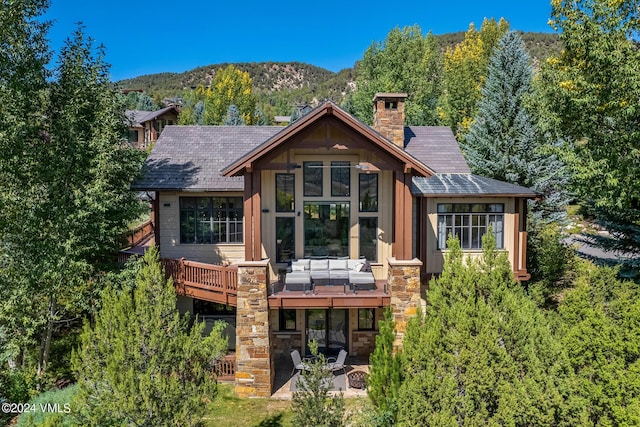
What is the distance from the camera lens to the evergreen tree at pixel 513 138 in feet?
58.4

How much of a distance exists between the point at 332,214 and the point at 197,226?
4.74 meters

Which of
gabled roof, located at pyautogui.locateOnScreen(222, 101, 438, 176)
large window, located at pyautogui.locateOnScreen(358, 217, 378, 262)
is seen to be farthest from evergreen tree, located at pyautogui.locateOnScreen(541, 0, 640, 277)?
large window, located at pyautogui.locateOnScreen(358, 217, 378, 262)

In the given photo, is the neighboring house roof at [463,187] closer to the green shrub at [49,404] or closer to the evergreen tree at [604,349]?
the evergreen tree at [604,349]

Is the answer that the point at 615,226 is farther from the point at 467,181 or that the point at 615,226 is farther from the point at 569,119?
the point at 467,181

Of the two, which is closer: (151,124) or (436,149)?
(436,149)

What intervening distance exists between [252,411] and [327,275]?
13.6ft

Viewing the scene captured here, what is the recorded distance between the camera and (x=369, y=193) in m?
13.3

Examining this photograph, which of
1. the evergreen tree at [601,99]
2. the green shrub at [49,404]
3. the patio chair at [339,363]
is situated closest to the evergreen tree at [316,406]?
A: the patio chair at [339,363]

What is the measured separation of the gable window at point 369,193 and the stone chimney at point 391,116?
6.97ft

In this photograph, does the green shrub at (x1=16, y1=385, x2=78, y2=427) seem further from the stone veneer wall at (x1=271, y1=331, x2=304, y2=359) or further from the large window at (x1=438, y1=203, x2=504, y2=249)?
the large window at (x1=438, y1=203, x2=504, y2=249)

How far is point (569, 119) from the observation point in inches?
508

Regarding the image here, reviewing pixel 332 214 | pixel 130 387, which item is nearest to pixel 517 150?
pixel 332 214

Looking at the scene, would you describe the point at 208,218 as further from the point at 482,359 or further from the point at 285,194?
the point at 482,359

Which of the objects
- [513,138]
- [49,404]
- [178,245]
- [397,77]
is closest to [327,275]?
[178,245]
